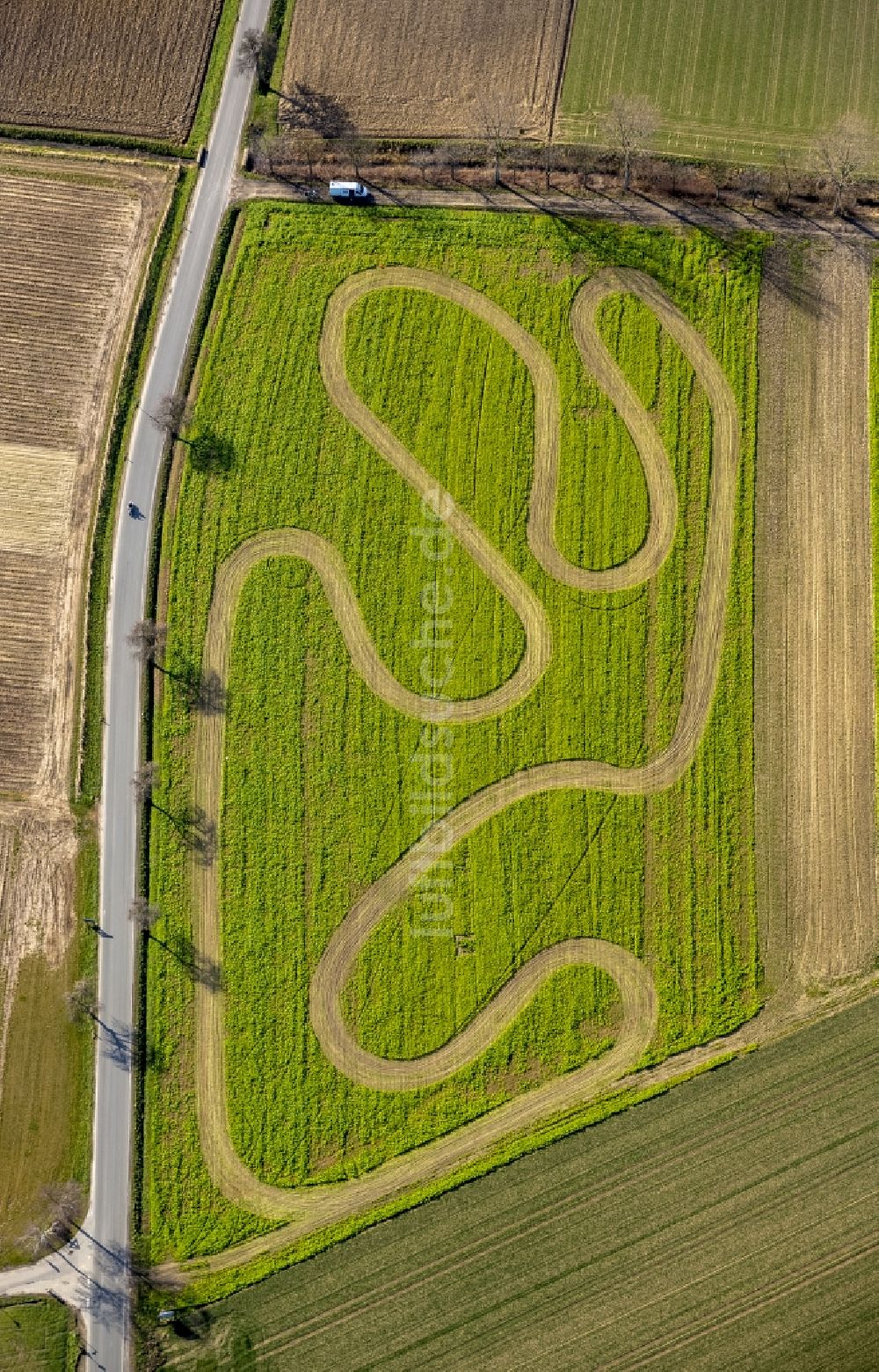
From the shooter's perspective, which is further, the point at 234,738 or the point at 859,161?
the point at 859,161

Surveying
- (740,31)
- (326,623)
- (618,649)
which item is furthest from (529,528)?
(740,31)

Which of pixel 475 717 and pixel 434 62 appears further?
pixel 434 62

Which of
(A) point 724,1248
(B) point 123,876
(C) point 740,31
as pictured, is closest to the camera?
(A) point 724,1248

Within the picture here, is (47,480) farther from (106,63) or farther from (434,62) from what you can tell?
(434,62)

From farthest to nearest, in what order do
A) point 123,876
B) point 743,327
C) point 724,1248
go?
point 743,327
point 123,876
point 724,1248

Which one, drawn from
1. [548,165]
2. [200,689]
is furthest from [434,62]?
[200,689]

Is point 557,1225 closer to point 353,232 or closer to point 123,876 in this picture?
point 123,876

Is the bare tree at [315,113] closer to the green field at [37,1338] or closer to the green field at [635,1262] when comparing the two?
the green field at [635,1262]

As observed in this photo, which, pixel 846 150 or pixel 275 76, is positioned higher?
pixel 275 76
